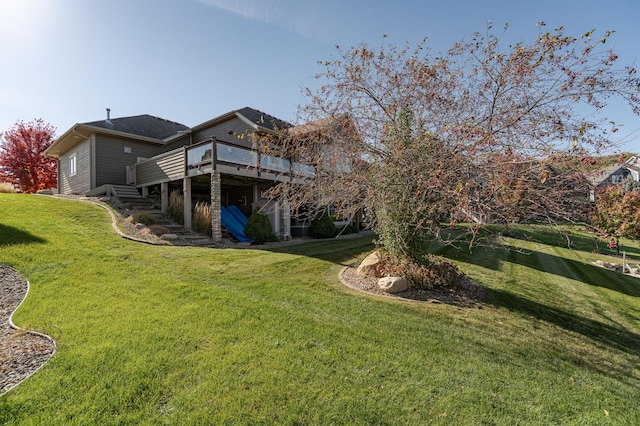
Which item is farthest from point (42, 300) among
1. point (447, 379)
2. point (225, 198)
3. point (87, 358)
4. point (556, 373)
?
point (225, 198)

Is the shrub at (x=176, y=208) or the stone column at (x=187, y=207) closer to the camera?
the stone column at (x=187, y=207)

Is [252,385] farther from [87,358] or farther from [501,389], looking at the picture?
[501,389]

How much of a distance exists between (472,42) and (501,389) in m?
5.52

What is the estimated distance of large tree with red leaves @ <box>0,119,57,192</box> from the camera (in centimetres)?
2231

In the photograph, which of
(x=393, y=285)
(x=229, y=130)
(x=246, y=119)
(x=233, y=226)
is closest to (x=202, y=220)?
(x=233, y=226)

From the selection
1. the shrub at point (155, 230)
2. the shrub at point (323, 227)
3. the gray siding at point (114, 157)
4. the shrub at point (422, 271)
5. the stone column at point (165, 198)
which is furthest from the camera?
the gray siding at point (114, 157)

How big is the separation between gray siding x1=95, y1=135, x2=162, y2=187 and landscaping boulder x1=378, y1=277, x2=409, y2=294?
15.9m

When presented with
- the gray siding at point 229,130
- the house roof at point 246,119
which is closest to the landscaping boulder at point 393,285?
the house roof at point 246,119

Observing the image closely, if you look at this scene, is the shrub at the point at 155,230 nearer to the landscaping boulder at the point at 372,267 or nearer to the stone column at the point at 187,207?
the stone column at the point at 187,207

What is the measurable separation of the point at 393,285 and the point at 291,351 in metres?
3.13

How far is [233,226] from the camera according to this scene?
12188mm

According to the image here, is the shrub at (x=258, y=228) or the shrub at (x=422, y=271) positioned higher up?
the shrub at (x=258, y=228)

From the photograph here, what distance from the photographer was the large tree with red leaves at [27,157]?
73.2ft

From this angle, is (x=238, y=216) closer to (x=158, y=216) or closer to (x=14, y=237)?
(x=158, y=216)
